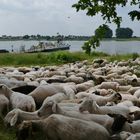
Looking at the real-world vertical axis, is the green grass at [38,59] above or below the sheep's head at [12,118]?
below

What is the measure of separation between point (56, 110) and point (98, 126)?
4.33ft

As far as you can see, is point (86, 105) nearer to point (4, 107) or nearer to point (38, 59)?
point (4, 107)

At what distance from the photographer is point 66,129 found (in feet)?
27.6

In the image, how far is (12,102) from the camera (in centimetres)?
1116

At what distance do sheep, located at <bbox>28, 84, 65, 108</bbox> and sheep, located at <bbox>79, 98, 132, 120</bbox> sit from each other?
7.89 feet

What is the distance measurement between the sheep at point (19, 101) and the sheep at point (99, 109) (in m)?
1.69

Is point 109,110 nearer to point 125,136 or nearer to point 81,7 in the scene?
point 125,136

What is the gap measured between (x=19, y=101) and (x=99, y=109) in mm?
2103

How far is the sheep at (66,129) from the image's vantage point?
27.3 feet

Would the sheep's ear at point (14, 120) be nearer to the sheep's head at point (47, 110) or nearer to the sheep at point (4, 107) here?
the sheep's head at point (47, 110)

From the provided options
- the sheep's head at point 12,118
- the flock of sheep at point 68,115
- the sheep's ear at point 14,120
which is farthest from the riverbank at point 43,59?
the sheep's ear at point 14,120

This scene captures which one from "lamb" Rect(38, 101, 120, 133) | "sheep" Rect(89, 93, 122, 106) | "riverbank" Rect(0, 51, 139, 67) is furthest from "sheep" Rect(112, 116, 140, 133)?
"riverbank" Rect(0, 51, 139, 67)

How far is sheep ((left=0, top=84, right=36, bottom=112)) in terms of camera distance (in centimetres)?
1076

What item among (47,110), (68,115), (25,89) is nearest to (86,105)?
(68,115)
